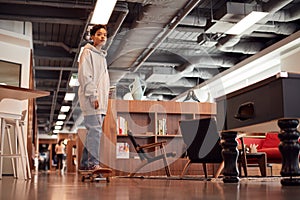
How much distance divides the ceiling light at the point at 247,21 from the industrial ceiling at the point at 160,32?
0.08m

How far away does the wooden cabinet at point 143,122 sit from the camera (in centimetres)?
715

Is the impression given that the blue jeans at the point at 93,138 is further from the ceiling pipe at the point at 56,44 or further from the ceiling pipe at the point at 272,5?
the ceiling pipe at the point at 56,44

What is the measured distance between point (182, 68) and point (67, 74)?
4072mm

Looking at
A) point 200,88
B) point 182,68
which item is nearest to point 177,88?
point 200,88

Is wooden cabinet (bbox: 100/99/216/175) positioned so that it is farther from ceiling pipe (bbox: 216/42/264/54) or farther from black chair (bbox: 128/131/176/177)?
ceiling pipe (bbox: 216/42/264/54)

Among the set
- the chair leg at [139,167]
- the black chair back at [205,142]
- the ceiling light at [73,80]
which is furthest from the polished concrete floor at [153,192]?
the ceiling light at [73,80]

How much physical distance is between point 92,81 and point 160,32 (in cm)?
380

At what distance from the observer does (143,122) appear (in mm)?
7754

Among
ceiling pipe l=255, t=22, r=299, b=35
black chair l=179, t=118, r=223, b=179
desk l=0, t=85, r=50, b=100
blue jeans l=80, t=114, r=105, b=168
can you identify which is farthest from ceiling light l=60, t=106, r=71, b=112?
blue jeans l=80, t=114, r=105, b=168

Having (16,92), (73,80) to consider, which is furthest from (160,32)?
(73,80)

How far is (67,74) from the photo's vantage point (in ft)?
43.9

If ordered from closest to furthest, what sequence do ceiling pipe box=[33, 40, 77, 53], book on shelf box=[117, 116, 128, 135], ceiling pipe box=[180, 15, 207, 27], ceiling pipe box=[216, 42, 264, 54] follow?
book on shelf box=[117, 116, 128, 135]
ceiling pipe box=[180, 15, 207, 27]
ceiling pipe box=[216, 42, 264, 54]
ceiling pipe box=[33, 40, 77, 53]

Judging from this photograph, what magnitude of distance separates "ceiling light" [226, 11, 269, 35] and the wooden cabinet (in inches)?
57.6

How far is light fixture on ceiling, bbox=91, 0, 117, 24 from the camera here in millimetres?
6201
